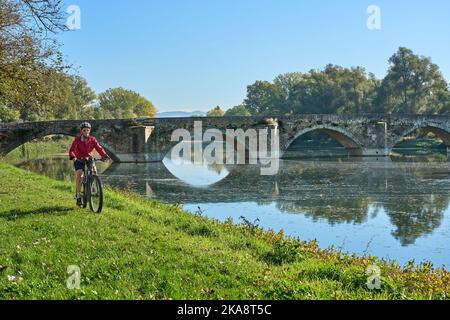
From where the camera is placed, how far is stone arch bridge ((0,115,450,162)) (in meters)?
40.5

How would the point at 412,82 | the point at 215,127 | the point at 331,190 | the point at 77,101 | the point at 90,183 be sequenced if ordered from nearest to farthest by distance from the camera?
the point at 90,183 < the point at 331,190 < the point at 215,127 < the point at 412,82 < the point at 77,101

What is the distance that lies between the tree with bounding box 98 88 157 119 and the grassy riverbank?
8780 centimetres

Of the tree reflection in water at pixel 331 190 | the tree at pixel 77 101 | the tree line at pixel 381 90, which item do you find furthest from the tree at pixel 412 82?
the tree at pixel 77 101

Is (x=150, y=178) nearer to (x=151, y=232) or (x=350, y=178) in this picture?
(x=350, y=178)

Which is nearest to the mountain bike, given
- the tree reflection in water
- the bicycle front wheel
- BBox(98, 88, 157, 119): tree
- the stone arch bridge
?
the bicycle front wheel

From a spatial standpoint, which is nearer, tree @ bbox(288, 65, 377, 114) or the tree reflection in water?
the tree reflection in water

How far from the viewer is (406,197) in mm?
20938

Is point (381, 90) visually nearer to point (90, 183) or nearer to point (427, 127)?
point (427, 127)

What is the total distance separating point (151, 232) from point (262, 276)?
311 centimetres

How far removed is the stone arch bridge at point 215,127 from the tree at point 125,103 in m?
54.1

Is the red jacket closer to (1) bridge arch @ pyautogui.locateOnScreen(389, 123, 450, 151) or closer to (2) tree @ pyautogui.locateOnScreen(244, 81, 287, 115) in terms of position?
(1) bridge arch @ pyautogui.locateOnScreen(389, 123, 450, 151)

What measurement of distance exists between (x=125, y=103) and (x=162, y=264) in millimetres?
96063

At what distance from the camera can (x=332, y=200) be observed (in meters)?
20.2

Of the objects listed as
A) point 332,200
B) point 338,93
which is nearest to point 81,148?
point 332,200
